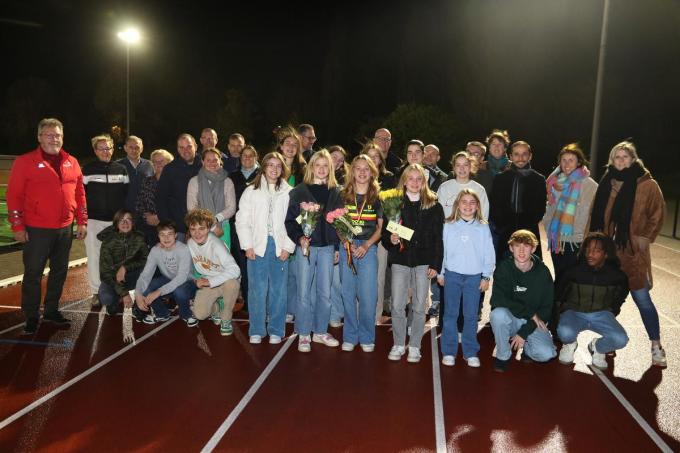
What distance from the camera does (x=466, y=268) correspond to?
5.54 m

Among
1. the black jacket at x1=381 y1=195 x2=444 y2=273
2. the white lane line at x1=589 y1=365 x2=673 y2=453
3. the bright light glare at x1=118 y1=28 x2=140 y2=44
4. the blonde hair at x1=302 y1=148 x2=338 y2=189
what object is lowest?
the white lane line at x1=589 y1=365 x2=673 y2=453

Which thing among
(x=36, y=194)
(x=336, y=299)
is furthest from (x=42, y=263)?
(x=336, y=299)

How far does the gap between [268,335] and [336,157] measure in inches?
95.4

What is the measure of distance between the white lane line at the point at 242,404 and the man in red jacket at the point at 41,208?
2.98 m

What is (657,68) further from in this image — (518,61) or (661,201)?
(661,201)

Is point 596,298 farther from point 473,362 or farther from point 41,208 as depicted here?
point 41,208

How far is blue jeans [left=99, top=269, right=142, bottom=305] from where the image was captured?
22.7 feet

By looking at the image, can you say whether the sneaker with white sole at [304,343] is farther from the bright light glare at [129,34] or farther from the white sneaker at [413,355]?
the bright light glare at [129,34]

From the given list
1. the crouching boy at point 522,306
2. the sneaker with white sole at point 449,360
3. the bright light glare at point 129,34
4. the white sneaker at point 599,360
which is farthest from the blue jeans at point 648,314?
the bright light glare at point 129,34

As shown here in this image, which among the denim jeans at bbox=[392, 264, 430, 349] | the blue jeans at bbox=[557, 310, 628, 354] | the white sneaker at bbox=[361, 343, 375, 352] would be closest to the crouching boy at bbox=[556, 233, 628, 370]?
the blue jeans at bbox=[557, 310, 628, 354]

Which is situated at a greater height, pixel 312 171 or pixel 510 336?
pixel 312 171

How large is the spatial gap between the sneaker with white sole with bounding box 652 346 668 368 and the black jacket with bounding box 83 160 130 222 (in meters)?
6.88

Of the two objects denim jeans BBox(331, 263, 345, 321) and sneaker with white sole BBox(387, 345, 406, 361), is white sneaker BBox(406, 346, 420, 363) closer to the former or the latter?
sneaker with white sole BBox(387, 345, 406, 361)

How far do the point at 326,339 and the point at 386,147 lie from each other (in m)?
3.19
